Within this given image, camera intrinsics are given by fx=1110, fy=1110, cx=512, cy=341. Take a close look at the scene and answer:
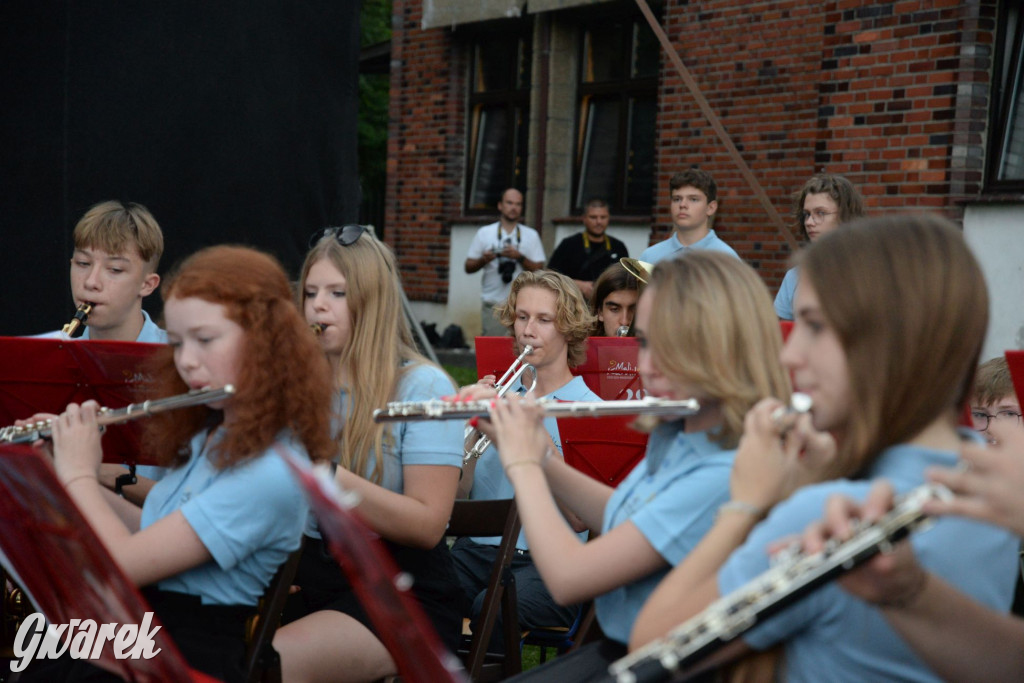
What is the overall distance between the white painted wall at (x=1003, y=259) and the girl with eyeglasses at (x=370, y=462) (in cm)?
435

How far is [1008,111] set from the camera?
251 inches

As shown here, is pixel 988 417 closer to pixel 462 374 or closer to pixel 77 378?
pixel 77 378

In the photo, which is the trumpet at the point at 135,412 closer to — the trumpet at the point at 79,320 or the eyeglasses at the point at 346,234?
the eyeglasses at the point at 346,234

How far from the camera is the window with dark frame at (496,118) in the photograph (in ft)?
34.1

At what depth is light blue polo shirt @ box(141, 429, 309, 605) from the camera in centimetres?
207

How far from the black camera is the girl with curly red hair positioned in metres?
6.73

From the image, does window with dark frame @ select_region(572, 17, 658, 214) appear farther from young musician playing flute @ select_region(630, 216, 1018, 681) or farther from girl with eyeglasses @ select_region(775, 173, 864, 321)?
young musician playing flute @ select_region(630, 216, 1018, 681)

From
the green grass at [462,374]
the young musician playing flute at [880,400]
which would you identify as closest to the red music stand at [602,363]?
the young musician playing flute at [880,400]

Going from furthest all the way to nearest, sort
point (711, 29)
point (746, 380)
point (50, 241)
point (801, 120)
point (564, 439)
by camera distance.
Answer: point (711, 29) < point (801, 120) < point (50, 241) < point (564, 439) < point (746, 380)

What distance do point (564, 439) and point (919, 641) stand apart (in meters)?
1.79

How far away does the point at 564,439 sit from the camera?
3.14 m

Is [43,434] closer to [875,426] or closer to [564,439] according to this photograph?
[564,439]

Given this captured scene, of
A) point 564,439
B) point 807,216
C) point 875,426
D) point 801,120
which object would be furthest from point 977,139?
point 875,426

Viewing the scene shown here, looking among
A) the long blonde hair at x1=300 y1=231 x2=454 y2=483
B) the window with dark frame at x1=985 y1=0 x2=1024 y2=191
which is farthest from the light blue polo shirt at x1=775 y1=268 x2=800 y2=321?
the long blonde hair at x1=300 y1=231 x2=454 y2=483
